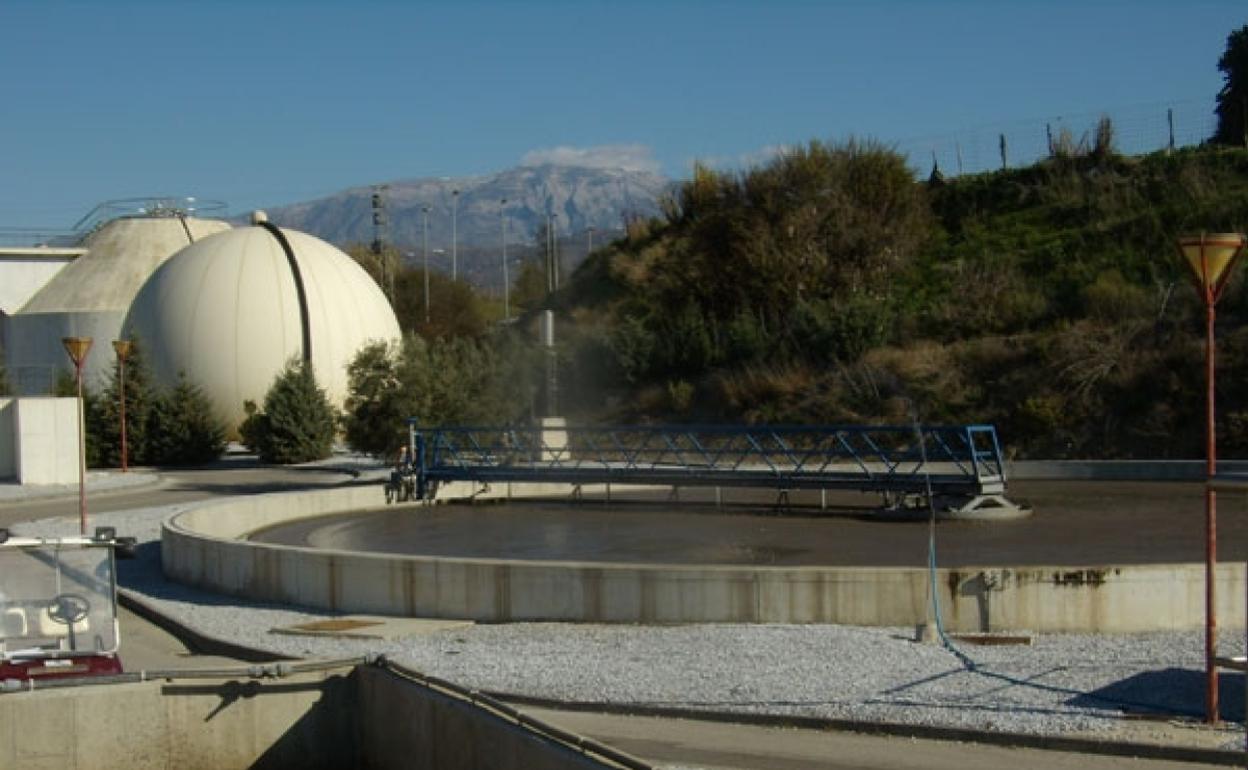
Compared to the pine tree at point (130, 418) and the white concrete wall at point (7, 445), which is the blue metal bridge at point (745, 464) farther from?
the pine tree at point (130, 418)

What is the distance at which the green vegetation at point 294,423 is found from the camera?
42.7 m

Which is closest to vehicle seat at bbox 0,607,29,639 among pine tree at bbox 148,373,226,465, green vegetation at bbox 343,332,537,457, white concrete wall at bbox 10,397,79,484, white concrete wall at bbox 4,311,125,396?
green vegetation at bbox 343,332,537,457

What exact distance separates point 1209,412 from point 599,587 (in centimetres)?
661

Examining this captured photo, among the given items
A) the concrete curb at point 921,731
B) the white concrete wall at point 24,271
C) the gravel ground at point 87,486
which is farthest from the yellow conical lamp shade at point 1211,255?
the white concrete wall at point 24,271

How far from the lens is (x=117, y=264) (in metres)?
Result: 68.4

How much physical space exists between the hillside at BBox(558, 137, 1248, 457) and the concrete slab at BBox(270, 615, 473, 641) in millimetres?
22943

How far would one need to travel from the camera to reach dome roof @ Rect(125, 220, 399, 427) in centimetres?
4950

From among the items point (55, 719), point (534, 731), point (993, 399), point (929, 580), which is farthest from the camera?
point (993, 399)

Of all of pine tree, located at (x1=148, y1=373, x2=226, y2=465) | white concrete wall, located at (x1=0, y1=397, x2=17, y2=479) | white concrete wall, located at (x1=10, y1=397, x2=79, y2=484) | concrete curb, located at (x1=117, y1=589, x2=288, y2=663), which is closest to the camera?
concrete curb, located at (x1=117, y1=589, x2=288, y2=663)

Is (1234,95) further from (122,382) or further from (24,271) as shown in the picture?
(24,271)

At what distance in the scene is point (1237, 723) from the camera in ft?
35.9

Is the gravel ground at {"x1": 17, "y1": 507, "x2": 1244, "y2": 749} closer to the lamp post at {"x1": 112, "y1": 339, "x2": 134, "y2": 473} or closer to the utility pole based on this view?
the lamp post at {"x1": 112, "y1": 339, "x2": 134, "y2": 473}

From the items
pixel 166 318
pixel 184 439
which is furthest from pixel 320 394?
pixel 166 318

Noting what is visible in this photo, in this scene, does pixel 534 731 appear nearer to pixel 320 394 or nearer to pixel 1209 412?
pixel 1209 412
